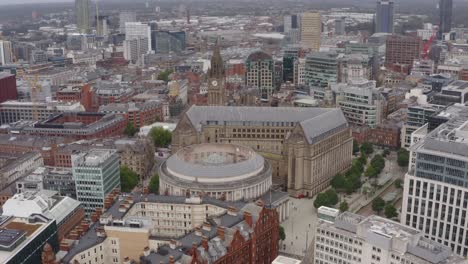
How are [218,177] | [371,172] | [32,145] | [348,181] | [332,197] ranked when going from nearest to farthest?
[218,177] < [332,197] < [348,181] < [371,172] < [32,145]

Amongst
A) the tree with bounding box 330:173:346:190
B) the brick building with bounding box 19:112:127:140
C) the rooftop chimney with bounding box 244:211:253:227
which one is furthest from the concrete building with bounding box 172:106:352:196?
the rooftop chimney with bounding box 244:211:253:227

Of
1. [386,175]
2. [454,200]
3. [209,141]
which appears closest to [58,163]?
[209,141]

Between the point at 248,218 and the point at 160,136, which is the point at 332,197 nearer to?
the point at 248,218

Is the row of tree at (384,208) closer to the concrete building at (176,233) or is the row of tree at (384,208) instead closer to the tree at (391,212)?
the tree at (391,212)

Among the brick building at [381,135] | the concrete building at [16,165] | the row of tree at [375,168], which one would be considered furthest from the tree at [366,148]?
the concrete building at [16,165]

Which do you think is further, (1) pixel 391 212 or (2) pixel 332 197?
(2) pixel 332 197

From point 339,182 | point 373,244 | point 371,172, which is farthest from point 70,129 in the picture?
point 373,244

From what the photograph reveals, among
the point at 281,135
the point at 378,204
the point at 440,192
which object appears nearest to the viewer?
the point at 440,192
